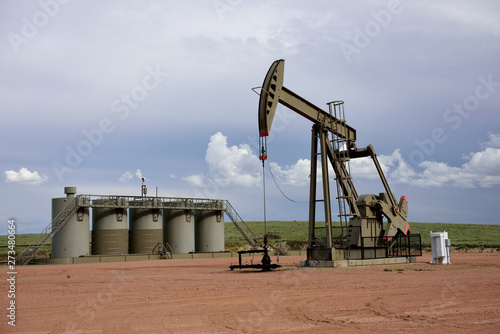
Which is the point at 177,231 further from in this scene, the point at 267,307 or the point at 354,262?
the point at 267,307

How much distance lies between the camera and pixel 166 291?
14.6 meters

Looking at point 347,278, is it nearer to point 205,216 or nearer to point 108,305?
point 108,305

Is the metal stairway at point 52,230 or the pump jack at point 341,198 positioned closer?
the pump jack at point 341,198

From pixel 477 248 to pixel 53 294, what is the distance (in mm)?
43823

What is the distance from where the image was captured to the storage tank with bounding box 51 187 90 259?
37.7 meters

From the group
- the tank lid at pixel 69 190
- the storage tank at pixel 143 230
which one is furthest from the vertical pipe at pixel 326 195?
the tank lid at pixel 69 190

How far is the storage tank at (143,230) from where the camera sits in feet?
137

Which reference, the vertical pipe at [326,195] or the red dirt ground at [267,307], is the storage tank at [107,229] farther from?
the red dirt ground at [267,307]

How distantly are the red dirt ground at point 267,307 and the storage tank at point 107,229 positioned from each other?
912 inches

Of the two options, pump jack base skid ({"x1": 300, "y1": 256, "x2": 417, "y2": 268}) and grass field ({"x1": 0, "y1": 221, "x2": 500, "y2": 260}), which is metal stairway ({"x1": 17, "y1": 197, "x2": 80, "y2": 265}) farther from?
pump jack base skid ({"x1": 300, "y1": 256, "x2": 417, "y2": 268})

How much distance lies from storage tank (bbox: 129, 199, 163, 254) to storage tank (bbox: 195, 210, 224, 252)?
4759mm

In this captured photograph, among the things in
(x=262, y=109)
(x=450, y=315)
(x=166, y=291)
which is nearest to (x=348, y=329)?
(x=450, y=315)

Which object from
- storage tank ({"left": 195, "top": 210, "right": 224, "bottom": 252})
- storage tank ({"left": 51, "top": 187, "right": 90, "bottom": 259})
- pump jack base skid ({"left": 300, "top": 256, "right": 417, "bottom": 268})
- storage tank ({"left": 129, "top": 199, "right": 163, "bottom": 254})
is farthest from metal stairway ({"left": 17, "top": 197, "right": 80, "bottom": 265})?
pump jack base skid ({"left": 300, "top": 256, "right": 417, "bottom": 268})

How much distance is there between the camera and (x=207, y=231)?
46000 millimetres
